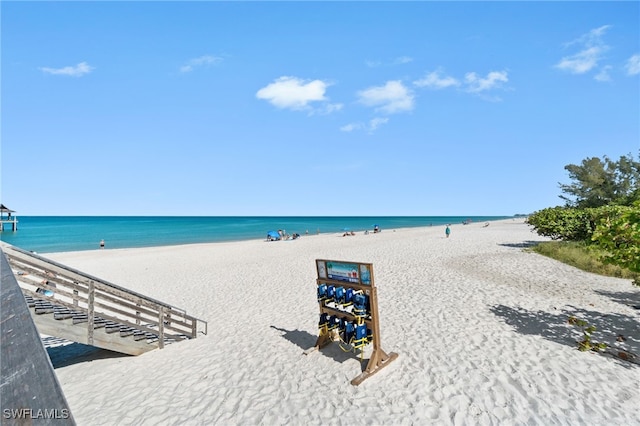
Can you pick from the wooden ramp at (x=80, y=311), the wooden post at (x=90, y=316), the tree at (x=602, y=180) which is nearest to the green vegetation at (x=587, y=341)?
the wooden ramp at (x=80, y=311)

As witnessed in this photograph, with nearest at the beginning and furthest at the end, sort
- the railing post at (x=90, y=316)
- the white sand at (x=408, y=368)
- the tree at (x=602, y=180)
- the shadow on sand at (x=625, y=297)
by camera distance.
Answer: the white sand at (x=408, y=368) < the railing post at (x=90, y=316) < the shadow on sand at (x=625, y=297) < the tree at (x=602, y=180)

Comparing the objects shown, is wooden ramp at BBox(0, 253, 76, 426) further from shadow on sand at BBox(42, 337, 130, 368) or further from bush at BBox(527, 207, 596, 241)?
bush at BBox(527, 207, 596, 241)

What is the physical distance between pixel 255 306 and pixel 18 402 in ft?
38.3

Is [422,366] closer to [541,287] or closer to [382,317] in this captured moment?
[382,317]

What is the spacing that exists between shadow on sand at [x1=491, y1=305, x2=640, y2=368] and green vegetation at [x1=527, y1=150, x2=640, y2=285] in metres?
1.54

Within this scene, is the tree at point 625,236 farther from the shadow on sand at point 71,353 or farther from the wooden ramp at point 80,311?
the shadow on sand at point 71,353

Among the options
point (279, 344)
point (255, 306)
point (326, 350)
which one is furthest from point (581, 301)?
point (255, 306)

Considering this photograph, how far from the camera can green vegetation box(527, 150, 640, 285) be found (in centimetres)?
737

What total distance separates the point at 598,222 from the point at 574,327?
10.9 metres

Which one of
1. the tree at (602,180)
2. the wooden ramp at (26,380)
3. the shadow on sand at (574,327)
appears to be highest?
the tree at (602,180)

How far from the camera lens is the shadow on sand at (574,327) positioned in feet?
26.7

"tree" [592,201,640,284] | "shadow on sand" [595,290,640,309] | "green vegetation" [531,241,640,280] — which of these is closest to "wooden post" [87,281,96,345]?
"tree" [592,201,640,284]

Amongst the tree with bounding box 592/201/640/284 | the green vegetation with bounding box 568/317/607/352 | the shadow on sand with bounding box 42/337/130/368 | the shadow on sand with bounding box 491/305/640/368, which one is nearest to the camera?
the tree with bounding box 592/201/640/284

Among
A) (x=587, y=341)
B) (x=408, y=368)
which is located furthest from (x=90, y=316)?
(x=587, y=341)
